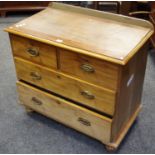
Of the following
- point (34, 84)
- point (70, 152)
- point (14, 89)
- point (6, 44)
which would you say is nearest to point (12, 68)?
point (14, 89)

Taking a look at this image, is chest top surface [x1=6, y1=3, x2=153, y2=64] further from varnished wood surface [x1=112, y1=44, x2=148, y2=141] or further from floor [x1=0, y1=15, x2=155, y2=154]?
floor [x1=0, y1=15, x2=155, y2=154]

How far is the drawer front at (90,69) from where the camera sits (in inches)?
45.7

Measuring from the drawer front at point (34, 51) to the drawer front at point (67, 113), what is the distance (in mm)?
201

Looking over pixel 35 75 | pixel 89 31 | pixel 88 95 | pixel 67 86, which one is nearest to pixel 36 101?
pixel 35 75

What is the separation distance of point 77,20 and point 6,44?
1.24 meters

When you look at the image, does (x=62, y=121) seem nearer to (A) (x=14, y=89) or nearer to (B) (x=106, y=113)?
(B) (x=106, y=113)

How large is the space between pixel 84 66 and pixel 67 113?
35cm

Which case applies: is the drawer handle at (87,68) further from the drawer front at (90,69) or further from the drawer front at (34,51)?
the drawer front at (34,51)

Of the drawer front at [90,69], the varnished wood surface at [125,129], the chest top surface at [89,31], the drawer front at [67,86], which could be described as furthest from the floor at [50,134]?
the chest top surface at [89,31]

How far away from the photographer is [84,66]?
123 cm

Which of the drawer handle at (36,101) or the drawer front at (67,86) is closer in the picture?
the drawer front at (67,86)

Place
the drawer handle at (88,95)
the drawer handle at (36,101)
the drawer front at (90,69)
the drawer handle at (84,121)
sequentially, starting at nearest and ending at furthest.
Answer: the drawer front at (90,69), the drawer handle at (88,95), the drawer handle at (84,121), the drawer handle at (36,101)

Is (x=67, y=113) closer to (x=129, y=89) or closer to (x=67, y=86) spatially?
(x=67, y=86)

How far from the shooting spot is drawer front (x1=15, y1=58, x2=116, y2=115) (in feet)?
4.12
